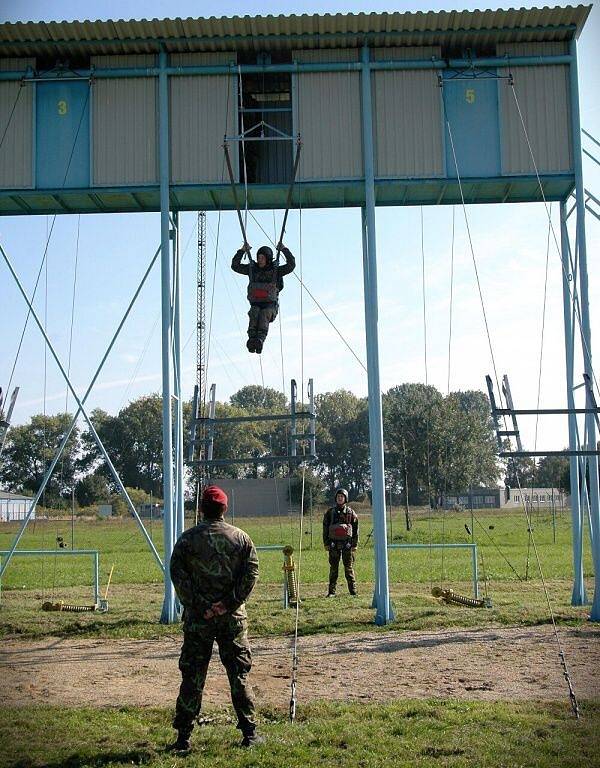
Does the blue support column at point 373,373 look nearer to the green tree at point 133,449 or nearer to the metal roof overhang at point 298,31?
the metal roof overhang at point 298,31

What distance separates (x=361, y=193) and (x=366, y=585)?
25.4 feet

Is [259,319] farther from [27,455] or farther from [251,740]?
[27,455]

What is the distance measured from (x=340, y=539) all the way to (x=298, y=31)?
Result: 319 inches

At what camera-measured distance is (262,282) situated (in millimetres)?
12203

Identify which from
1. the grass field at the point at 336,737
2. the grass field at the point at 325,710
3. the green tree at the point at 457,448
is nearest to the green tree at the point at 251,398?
the green tree at the point at 457,448

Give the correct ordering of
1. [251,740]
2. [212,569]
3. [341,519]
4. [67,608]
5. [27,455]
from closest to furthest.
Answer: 1. [251,740]
2. [212,569]
3. [67,608]
4. [341,519]
5. [27,455]

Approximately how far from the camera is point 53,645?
38.3ft

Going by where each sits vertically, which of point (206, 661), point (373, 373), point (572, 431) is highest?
point (373, 373)

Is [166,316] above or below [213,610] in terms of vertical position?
above

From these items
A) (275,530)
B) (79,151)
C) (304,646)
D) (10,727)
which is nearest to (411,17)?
(79,151)

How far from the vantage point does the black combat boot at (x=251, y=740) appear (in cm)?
657

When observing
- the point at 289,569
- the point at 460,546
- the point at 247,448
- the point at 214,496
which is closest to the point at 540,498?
the point at 247,448

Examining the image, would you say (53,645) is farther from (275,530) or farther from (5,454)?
(5,454)

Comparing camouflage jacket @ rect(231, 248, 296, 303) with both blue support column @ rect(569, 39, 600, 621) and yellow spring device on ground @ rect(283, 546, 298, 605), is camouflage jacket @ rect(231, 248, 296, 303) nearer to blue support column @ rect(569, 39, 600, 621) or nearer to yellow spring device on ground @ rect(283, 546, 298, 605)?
yellow spring device on ground @ rect(283, 546, 298, 605)
